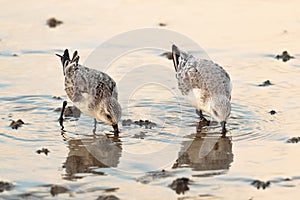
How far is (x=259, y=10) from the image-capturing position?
14.9 metres

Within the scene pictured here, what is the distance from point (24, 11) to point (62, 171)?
23.9 ft

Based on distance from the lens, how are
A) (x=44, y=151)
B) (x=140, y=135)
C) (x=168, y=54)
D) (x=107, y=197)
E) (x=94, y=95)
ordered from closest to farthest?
(x=107, y=197), (x=44, y=151), (x=140, y=135), (x=94, y=95), (x=168, y=54)

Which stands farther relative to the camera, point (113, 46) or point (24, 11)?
point (24, 11)

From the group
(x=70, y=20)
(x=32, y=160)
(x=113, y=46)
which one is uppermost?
(x=70, y=20)

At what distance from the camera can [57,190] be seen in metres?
7.64

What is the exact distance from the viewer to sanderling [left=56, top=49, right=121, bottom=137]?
9641mm

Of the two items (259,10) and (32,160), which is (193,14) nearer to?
(259,10)

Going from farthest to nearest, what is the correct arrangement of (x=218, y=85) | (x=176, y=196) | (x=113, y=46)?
(x=113, y=46) < (x=218, y=85) < (x=176, y=196)

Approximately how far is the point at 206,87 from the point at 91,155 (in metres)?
2.03

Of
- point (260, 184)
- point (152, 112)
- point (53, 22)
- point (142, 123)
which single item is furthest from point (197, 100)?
point (53, 22)

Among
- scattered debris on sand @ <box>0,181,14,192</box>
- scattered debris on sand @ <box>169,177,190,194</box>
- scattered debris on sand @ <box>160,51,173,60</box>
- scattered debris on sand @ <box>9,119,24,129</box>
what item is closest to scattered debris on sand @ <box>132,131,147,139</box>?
scattered debris on sand @ <box>9,119,24,129</box>

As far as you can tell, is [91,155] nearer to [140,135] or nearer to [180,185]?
[140,135]

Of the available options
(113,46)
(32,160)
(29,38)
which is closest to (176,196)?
(32,160)

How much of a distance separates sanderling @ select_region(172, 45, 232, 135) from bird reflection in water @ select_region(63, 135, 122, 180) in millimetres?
1337
